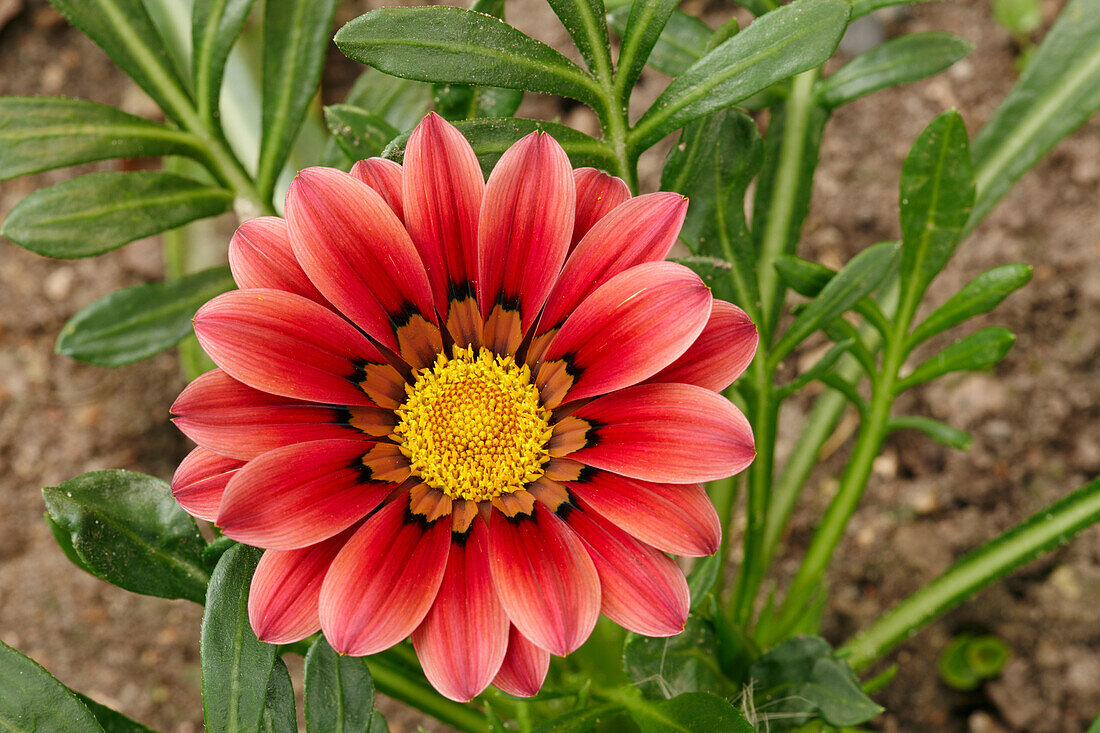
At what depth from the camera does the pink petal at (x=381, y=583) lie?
31.7 inches

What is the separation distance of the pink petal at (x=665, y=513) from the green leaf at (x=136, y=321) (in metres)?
0.78

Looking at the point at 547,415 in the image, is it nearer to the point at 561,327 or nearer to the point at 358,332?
the point at 561,327

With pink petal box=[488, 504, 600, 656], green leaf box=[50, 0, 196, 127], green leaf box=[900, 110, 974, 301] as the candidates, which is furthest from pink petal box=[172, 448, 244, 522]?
green leaf box=[900, 110, 974, 301]

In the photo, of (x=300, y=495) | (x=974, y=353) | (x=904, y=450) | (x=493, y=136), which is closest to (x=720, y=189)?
(x=493, y=136)

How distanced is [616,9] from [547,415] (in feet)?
2.31

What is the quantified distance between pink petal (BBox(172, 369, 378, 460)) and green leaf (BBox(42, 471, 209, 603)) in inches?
7.3

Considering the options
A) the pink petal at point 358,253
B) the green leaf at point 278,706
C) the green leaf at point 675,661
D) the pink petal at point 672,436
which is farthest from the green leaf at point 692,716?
the pink petal at point 358,253

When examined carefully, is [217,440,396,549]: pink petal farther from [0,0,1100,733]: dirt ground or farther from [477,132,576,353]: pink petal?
[0,0,1100,733]: dirt ground

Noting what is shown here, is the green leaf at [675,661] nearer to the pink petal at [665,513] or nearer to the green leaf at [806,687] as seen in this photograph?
the green leaf at [806,687]

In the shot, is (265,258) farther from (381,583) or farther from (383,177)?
(381,583)

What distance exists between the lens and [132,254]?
2.15 metres

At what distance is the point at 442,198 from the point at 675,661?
615 mm

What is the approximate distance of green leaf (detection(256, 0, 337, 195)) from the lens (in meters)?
1.26

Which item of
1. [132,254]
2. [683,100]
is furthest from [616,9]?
[132,254]
